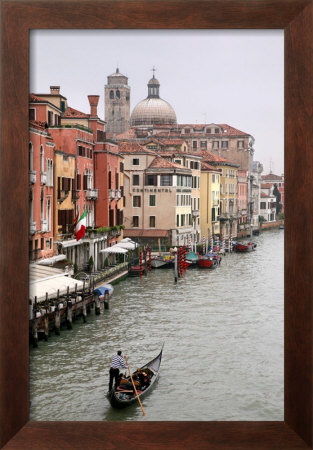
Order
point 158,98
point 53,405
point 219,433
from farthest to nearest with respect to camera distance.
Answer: point 158,98 < point 53,405 < point 219,433

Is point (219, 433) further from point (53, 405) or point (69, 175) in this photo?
point (69, 175)

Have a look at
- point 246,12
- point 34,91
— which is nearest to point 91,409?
point 34,91

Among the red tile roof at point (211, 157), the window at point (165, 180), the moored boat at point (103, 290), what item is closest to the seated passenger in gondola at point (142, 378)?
the red tile roof at point (211, 157)

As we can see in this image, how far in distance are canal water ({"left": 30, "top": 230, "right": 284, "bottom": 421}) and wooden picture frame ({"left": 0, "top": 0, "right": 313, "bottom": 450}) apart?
13cm

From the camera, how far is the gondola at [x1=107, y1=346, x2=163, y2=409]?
393 centimetres

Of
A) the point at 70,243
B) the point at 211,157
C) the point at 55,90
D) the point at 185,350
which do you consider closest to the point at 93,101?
the point at 55,90

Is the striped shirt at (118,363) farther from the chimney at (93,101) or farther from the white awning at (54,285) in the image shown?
the chimney at (93,101)

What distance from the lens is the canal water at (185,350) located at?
2.69 m

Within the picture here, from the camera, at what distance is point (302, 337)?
83.8 inches

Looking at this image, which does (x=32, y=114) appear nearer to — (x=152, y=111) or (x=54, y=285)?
(x=152, y=111)

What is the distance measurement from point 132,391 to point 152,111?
6.64ft

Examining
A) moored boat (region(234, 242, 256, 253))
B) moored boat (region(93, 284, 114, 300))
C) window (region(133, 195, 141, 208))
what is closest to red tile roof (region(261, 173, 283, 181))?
moored boat (region(234, 242, 256, 253))

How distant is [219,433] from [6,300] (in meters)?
0.86

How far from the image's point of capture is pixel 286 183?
2.12 meters
